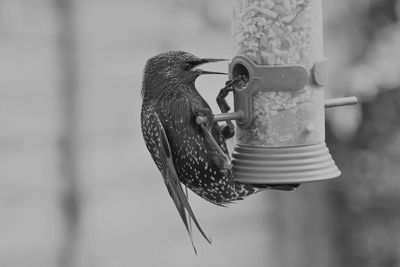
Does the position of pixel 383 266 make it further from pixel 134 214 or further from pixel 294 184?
pixel 294 184

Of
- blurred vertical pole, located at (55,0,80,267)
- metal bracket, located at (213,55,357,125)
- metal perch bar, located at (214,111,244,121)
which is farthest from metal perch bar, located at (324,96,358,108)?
blurred vertical pole, located at (55,0,80,267)

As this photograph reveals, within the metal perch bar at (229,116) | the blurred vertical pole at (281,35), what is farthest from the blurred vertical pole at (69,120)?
the metal perch bar at (229,116)

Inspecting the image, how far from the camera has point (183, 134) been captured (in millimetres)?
4211

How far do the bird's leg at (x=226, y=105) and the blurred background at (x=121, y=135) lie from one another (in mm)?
1767

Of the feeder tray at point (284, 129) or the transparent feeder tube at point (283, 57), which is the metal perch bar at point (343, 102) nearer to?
the feeder tray at point (284, 129)

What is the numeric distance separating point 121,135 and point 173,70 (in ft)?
6.57

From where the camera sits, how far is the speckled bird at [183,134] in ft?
13.6

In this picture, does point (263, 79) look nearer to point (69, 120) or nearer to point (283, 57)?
point (283, 57)

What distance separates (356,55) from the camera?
23.7 ft

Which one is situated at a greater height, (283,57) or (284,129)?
(283,57)

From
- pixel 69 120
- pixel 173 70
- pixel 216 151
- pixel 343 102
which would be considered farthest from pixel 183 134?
pixel 69 120

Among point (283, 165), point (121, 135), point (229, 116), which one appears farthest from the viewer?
point (121, 135)

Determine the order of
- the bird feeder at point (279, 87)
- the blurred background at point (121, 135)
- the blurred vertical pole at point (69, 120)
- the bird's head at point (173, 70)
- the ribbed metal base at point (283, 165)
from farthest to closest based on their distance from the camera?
the blurred vertical pole at point (69, 120) < the blurred background at point (121, 135) < the bird's head at point (173, 70) < the bird feeder at point (279, 87) < the ribbed metal base at point (283, 165)

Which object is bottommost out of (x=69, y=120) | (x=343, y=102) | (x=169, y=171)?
(x=69, y=120)
